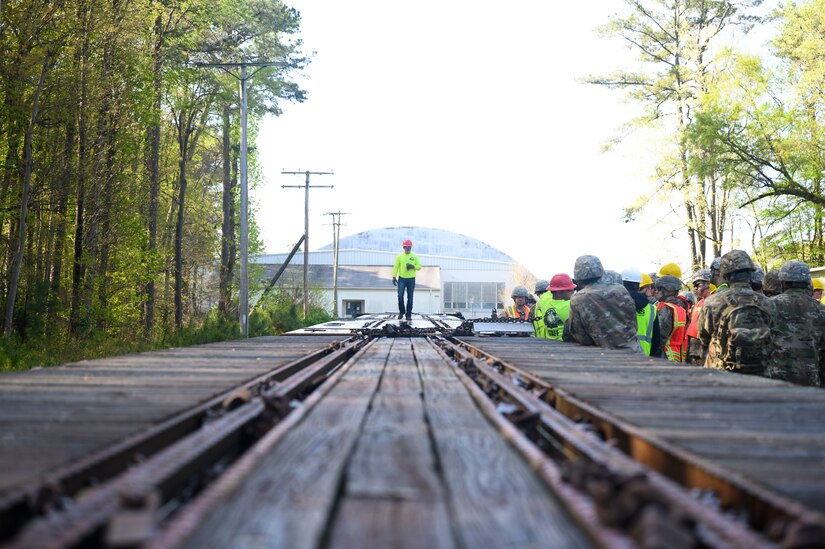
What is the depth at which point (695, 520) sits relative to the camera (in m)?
2.32

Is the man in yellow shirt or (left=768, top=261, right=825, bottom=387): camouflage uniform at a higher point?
the man in yellow shirt

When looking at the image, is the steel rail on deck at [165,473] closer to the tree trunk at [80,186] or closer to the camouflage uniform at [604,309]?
the camouflage uniform at [604,309]

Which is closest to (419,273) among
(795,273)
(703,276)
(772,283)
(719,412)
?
(703,276)

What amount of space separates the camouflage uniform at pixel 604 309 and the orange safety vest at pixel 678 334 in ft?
3.21

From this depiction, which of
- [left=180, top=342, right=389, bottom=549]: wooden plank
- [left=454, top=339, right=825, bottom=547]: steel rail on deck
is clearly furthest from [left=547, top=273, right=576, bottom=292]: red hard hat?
[left=180, top=342, right=389, bottom=549]: wooden plank

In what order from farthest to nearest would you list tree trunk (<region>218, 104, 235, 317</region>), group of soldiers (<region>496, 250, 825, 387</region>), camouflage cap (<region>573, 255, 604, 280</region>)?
tree trunk (<region>218, 104, 235, 317</region>)
camouflage cap (<region>573, 255, 604, 280</region>)
group of soldiers (<region>496, 250, 825, 387</region>)

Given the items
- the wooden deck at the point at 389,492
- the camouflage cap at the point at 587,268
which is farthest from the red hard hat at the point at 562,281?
the wooden deck at the point at 389,492

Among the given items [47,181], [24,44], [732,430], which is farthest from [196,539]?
[47,181]

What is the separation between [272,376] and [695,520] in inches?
165

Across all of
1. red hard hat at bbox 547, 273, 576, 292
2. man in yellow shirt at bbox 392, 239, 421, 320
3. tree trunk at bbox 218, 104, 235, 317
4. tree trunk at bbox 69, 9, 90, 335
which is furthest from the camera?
Result: tree trunk at bbox 218, 104, 235, 317

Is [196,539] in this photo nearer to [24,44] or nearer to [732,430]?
[732,430]

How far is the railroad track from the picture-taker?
2.16 m

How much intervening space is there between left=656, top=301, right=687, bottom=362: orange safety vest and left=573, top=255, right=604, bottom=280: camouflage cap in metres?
1.46

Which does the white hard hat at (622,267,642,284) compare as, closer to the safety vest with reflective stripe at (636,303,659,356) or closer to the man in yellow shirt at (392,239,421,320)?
the safety vest with reflective stripe at (636,303,659,356)
